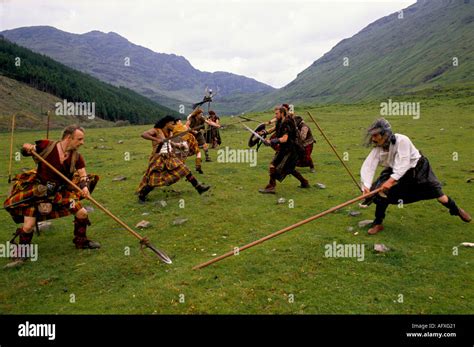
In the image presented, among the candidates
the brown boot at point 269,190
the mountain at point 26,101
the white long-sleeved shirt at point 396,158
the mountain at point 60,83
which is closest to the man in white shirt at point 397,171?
the white long-sleeved shirt at point 396,158

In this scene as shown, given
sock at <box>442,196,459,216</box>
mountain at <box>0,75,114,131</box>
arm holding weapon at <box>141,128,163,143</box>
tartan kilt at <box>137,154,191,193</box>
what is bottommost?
sock at <box>442,196,459,216</box>

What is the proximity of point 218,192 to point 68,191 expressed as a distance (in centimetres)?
623

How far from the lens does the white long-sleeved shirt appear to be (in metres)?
8.11

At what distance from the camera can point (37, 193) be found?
26.3ft

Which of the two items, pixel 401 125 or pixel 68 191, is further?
pixel 401 125

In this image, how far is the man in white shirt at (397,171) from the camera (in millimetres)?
8227

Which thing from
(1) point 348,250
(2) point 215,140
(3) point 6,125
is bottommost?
(1) point 348,250

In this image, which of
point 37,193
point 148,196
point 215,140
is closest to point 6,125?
point 215,140

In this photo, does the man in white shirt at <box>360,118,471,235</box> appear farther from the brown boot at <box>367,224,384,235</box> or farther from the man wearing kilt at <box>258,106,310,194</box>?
the man wearing kilt at <box>258,106,310,194</box>

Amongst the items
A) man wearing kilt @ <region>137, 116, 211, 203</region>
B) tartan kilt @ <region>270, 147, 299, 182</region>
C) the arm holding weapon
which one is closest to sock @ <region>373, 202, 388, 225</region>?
tartan kilt @ <region>270, 147, 299, 182</region>

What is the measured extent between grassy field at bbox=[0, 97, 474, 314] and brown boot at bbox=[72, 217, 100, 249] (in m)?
0.19

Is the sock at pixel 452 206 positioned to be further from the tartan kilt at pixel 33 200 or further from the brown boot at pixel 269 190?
the tartan kilt at pixel 33 200

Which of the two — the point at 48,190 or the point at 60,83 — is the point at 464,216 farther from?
the point at 60,83
